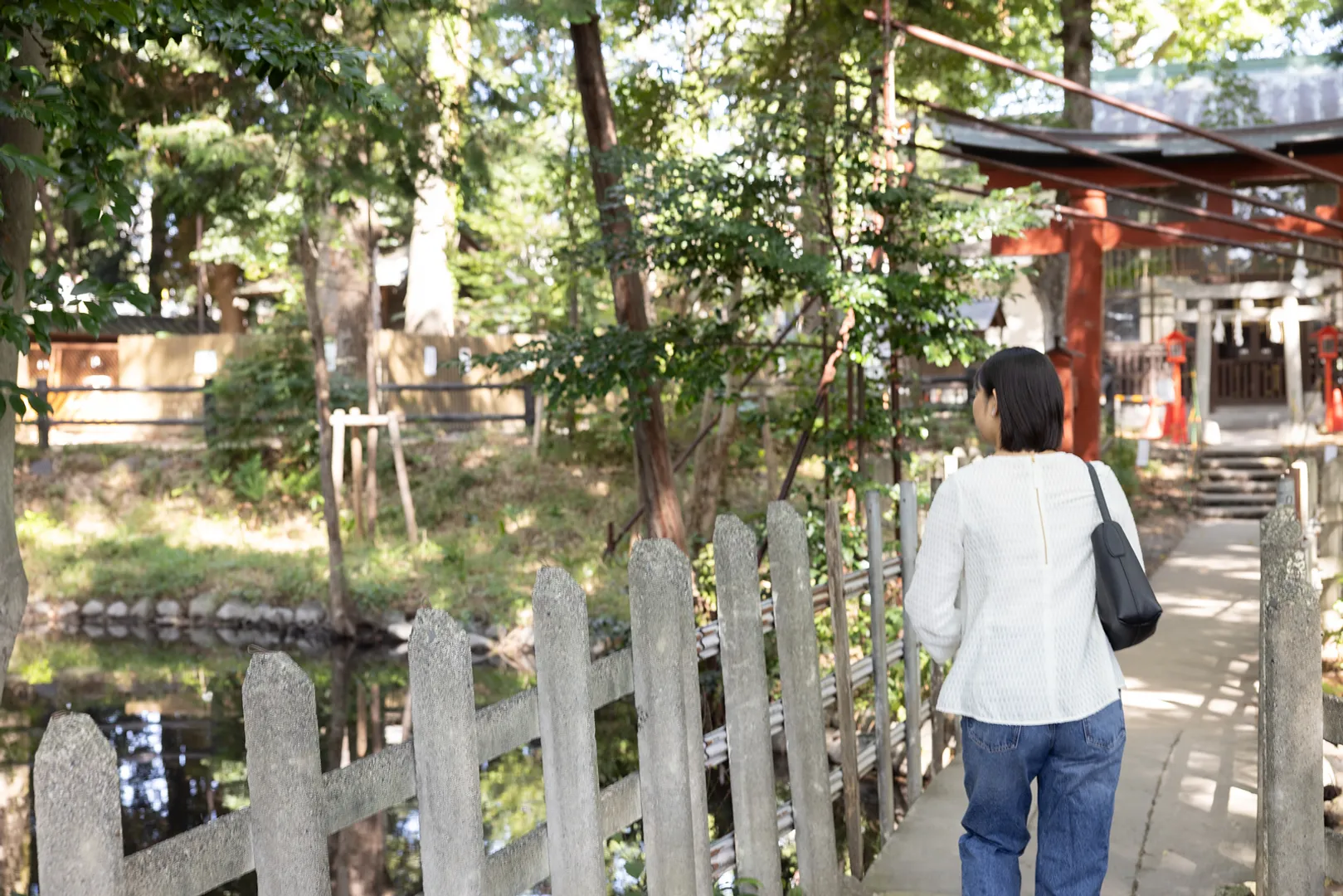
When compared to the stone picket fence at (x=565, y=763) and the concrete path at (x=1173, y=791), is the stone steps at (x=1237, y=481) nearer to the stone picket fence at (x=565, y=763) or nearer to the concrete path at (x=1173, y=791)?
the concrete path at (x=1173, y=791)

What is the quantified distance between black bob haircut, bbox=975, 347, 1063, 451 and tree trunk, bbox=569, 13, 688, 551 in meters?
5.25

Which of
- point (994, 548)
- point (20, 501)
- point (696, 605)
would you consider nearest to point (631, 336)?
point (696, 605)

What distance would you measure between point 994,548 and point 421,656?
1.35m

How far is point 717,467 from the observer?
485 inches

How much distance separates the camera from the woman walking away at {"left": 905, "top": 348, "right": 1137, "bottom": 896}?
304cm

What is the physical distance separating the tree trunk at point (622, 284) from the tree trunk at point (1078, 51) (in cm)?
839

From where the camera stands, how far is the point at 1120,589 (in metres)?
3.00

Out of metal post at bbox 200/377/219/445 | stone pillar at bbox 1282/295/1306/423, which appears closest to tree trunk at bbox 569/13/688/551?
metal post at bbox 200/377/219/445

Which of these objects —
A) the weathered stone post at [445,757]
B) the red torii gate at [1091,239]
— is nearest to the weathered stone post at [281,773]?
the weathered stone post at [445,757]

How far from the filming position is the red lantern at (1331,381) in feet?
65.0

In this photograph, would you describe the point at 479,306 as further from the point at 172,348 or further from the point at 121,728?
the point at 121,728

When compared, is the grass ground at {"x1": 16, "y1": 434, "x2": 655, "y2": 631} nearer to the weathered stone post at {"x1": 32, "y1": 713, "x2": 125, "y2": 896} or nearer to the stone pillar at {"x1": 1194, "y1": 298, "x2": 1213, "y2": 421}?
the weathered stone post at {"x1": 32, "y1": 713, "x2": 125, "y2": 896}

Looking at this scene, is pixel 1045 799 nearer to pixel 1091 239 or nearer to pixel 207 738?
pixel 207 738

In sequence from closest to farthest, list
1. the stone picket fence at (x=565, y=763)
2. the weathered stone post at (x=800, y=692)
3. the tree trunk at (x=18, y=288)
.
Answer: the stone picket fence at (x=565, y=763)
the weathered stone post at (x=800, y=692)
the tree trunk at (x=18, y=288)
